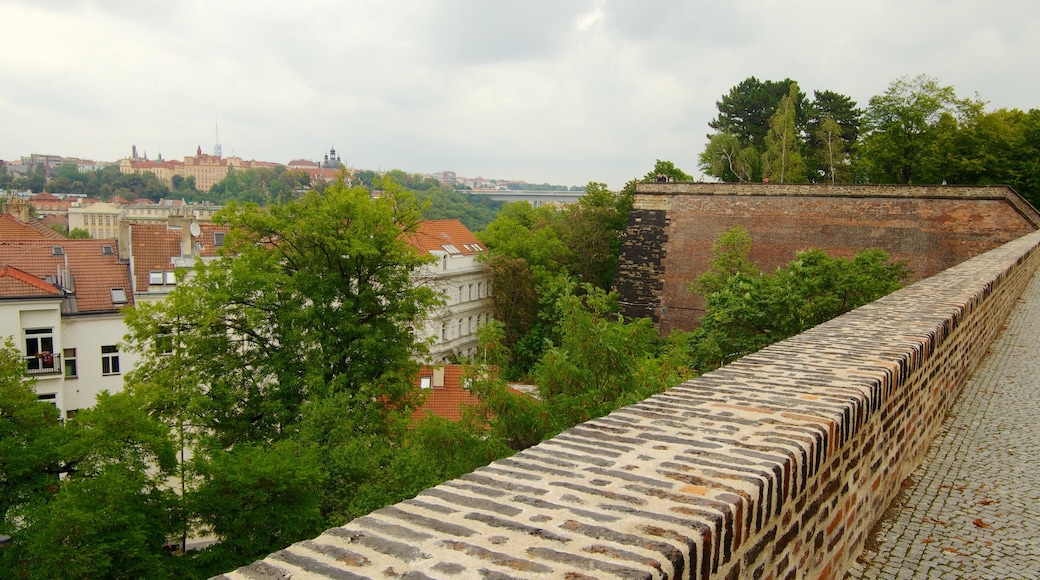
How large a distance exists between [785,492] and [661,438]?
1.86 feet

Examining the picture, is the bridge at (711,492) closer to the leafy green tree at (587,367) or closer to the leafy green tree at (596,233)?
the leafy green tree at (587,367)

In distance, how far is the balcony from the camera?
23359mm

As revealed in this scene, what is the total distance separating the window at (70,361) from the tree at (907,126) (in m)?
39.1

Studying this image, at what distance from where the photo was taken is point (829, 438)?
341cm

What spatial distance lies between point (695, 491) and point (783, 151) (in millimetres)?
43827

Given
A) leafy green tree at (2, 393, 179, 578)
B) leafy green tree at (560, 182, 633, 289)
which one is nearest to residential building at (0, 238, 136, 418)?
leafy green tree at (2, 393, 179, 578)

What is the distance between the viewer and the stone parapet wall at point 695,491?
2168 mm

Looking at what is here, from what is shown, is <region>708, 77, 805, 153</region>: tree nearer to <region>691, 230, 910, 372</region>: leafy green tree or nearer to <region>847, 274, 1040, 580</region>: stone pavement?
<region>691, 230, 910, 372</region>: leafy green tree

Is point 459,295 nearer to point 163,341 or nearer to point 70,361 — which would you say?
point 70,361

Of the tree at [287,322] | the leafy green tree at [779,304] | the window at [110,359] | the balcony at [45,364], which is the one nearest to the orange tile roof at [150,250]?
the window at [110,359]

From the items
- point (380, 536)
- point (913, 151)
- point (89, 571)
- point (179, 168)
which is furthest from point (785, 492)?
point (179, 168)

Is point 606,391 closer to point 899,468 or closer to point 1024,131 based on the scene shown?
point 899,468

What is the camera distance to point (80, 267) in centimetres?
2661

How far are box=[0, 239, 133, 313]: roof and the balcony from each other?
182cm
